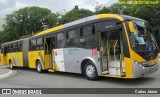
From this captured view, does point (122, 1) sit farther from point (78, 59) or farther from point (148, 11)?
point (78, 59)

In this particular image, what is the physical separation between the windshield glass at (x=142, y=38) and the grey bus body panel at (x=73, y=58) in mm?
2176

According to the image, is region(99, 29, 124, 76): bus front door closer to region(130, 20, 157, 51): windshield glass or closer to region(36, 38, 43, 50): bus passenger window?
region(130, 20, 157, 51): windshield glass

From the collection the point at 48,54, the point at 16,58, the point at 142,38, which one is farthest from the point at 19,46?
the point at 142,38

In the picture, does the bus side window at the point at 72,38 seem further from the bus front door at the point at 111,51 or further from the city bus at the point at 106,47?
the bus front door at the point at 111,51

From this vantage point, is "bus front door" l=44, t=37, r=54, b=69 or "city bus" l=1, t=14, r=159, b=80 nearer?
"city bus" l=1, t=14, r=159, b=80

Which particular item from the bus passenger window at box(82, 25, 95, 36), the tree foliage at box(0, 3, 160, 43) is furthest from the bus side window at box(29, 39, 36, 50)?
the tree foliage at box(0, 3, 160, 43)

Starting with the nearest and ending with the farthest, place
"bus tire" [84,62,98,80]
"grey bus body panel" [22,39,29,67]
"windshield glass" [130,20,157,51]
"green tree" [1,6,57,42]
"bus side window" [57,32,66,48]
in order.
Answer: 1. "windshield glass" [130,20,157,51]
2. "bus tire" [84,62,98,80]
3. "bus side window" [57,32,66,48]
4. "grey bus body panel" [22,39,29,67]
5. "green tree" [1,6,57,42]

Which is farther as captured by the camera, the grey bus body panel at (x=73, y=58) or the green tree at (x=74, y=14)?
the green tree at (x=74, y=14)

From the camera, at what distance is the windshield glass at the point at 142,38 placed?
10375 mm

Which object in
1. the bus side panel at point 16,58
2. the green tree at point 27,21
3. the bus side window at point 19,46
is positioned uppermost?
the green tree at point 27,21

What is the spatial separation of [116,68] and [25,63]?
11799 mm

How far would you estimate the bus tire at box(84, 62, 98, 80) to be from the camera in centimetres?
1197

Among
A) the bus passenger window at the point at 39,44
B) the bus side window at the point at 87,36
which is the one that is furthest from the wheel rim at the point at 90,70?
the bus passenger window at the point at 39,44

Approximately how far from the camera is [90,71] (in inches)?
482
